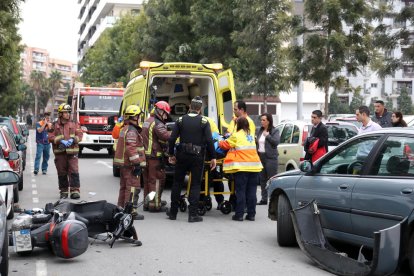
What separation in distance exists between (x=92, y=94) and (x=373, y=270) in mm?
21350

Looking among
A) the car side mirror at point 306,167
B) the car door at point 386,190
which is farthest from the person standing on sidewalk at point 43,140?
the car door at point 386,190

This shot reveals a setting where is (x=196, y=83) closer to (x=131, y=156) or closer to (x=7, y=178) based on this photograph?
(x=131, y=156)

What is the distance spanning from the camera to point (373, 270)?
19.5ft

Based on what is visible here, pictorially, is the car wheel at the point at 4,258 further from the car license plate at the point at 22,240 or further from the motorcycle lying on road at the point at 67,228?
the car license plate at the point at 22,240

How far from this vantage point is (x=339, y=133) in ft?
47.3

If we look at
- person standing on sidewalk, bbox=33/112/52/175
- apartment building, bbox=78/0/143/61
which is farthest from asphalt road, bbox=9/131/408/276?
apartment building, bbox=78/0/143/61

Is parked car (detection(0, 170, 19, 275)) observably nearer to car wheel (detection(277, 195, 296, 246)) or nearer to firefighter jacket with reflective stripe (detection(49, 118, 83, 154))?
car wheel (detection(277, 195, 296, 246))

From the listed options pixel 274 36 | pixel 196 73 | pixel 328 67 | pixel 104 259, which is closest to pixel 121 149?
pixel 104 259

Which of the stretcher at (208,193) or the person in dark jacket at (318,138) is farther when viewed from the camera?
the person in dark jacket at (318,138)

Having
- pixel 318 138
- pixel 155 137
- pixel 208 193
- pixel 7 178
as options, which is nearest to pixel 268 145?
pixel 318 138

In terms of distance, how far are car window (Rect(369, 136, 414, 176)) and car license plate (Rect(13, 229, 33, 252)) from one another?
12.2 ft

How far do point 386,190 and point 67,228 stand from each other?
130 inches

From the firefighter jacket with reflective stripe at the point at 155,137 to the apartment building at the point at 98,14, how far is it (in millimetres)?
46062

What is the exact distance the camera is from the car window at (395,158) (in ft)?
20.6
